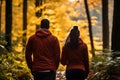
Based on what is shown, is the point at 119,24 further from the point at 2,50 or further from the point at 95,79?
the point at 2,50

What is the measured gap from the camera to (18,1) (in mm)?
24453

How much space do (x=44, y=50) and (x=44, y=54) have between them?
3.4 inches

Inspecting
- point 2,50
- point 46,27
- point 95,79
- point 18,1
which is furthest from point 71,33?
point 18,1

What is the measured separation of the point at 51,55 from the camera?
24.4 feet

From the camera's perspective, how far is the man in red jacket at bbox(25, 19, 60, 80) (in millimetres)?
7266

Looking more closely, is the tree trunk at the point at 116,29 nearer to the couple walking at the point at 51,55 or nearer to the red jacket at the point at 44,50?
the couple walking at the point at 51,55

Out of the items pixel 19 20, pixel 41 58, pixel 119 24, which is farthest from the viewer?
pixel 19 20

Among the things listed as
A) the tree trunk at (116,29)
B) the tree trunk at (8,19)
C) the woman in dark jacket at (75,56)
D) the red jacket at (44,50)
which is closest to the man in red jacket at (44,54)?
the red jacket at (44,50)

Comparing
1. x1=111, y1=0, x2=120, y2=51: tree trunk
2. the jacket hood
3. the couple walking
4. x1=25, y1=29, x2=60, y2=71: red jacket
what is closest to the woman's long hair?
the couple walking

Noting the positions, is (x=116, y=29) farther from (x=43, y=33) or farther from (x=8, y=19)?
(x=8, y=19)

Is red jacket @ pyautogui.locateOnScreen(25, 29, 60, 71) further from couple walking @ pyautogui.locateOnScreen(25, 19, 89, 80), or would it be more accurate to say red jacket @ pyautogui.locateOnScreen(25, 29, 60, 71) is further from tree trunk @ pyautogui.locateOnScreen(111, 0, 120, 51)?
tree trunk @ pyautogui.locateOnScreen(111, 0, 120, 51)

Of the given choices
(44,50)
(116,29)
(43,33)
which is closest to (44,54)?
(44,50)

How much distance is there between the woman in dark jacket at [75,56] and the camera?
299 inches

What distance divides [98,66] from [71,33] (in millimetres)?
3269
